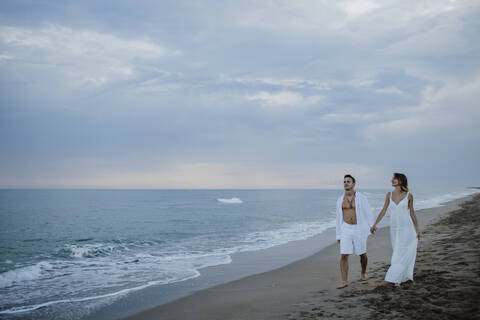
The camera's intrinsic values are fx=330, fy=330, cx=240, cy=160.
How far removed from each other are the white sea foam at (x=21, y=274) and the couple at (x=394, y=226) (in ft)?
29.7

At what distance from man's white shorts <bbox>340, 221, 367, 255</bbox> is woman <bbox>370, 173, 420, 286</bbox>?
0.63m

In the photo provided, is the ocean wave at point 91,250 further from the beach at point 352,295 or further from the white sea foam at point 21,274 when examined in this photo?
the beach at point 352,295

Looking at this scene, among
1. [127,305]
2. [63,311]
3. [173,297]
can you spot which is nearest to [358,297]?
[173,297]

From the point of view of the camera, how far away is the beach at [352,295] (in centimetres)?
462

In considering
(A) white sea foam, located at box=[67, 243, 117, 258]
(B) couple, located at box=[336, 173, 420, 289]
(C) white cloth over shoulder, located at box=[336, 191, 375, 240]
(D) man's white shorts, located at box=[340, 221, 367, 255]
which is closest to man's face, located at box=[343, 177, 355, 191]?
(B) couple, located at box=[336, 173, 420, 289]

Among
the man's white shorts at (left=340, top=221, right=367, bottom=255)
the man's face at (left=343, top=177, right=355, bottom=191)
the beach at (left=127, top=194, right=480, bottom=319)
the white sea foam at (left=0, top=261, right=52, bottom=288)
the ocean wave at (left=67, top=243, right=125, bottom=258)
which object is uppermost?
the man's face at (left=343, top=177, right=355, bottom=191)

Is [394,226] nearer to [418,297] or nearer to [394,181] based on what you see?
[394,181]

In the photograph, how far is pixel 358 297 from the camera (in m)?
5.47

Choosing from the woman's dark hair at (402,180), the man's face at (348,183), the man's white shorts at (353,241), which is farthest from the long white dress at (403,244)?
the man's face at (348,183)

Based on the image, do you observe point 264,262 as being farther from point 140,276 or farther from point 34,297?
point 34,297

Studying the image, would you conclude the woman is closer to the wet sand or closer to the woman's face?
the woman's face

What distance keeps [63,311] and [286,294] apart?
4431mm

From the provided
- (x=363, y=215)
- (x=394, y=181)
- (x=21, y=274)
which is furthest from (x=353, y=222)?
(x=21, y=274)

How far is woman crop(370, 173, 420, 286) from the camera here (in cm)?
559
